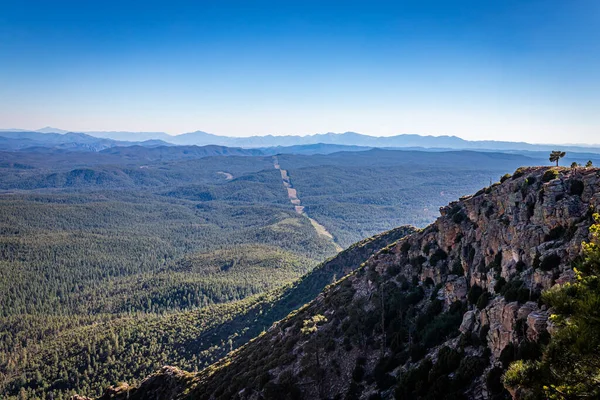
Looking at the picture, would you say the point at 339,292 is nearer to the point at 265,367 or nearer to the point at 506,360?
the point at 265,367

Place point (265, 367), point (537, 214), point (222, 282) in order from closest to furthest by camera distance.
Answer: point (537, 214) → point (265, 367) → point (222, 282)

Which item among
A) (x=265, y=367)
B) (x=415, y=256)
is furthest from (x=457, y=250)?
(x=265, y=367)

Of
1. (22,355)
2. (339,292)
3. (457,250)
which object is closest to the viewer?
(457,250)

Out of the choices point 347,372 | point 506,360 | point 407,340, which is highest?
point 506,360

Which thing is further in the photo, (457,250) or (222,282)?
(222,282)

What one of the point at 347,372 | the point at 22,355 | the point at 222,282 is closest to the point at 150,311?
the point at 222,282

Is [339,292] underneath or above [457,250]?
underneath
